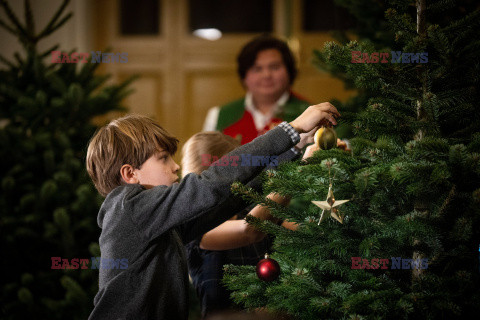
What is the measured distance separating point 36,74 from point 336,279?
1.57 m

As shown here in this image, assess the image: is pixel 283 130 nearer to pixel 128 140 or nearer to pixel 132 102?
pixel 128 140

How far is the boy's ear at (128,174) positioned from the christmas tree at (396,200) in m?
0.31

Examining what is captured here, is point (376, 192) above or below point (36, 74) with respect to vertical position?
below

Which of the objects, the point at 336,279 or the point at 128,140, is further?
the point at 128,140

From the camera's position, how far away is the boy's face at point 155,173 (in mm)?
1124

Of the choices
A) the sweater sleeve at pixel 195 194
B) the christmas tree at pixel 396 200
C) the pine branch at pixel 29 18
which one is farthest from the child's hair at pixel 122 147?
the pine branch at pixel 29 18

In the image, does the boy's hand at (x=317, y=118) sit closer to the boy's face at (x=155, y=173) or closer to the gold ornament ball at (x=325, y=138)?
the gold ornament ball at (x=325, y=138)

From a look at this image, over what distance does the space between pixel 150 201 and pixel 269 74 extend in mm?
1392

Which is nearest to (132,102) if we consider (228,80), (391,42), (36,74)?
(228,80)

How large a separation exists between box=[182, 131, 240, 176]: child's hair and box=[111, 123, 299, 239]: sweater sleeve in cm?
33

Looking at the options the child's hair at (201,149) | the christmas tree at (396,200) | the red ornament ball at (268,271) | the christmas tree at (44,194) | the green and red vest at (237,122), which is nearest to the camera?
the christmas tree at (396,200)

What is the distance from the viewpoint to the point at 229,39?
12.0 feet

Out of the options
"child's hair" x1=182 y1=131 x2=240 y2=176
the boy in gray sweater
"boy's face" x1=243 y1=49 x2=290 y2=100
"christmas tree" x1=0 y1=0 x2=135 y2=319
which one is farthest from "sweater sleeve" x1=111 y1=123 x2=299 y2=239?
"boy's face" x1=243 y1=49 x2=290 y2=100

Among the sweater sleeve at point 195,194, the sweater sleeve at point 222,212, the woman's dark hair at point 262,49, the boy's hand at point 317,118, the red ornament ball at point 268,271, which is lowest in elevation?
the red ornament ball at point 268,271
